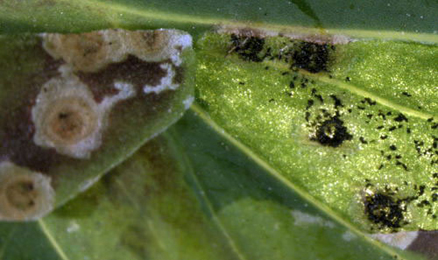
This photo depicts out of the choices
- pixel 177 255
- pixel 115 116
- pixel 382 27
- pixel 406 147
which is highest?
pixel 382 27

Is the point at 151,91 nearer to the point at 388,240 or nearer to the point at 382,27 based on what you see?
the point at 382,27

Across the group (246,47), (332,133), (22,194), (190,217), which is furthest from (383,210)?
(22,194)

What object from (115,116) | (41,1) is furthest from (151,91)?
(41,1)

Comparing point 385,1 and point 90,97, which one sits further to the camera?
point 385,1

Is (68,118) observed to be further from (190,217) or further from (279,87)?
(279,87)

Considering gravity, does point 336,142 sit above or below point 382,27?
below

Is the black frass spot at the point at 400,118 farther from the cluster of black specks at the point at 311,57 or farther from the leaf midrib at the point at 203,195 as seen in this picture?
the leaf midrib at the point at 203,195
